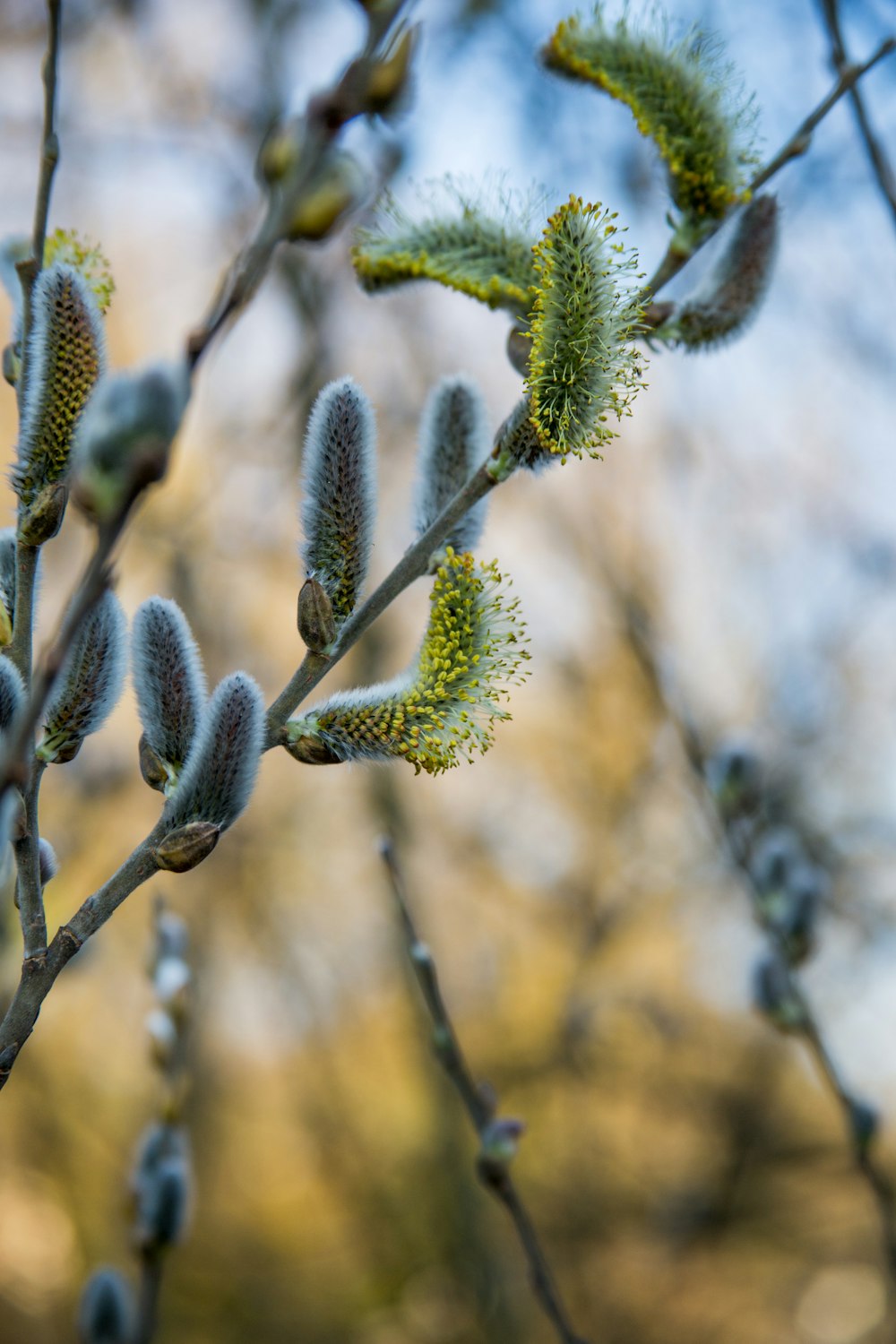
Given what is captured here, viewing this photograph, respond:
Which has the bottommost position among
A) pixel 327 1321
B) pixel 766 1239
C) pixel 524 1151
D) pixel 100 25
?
pixel 766 1239

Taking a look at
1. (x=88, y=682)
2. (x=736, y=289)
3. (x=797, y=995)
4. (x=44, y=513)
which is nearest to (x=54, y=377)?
(x=44, y=513)

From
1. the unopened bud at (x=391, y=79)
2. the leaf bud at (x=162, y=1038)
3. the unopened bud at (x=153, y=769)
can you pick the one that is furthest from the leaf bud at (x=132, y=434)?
the leaf bud at (x=162, y=1038)

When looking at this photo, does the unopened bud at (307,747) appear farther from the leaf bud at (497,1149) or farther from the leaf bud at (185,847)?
the leaf bud at (497,1149)

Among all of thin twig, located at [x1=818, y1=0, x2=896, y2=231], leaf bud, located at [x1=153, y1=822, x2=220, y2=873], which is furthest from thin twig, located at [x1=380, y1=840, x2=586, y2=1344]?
thin twig, located at [x1=818, y1=0, x2=896, y2=231]

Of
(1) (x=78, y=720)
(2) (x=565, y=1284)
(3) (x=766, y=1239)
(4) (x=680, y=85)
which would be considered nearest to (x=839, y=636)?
(3) (x=766, y=1239)

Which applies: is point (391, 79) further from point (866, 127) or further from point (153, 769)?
point (866, 127)

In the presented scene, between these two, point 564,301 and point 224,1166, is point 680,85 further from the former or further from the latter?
point 224,1166
